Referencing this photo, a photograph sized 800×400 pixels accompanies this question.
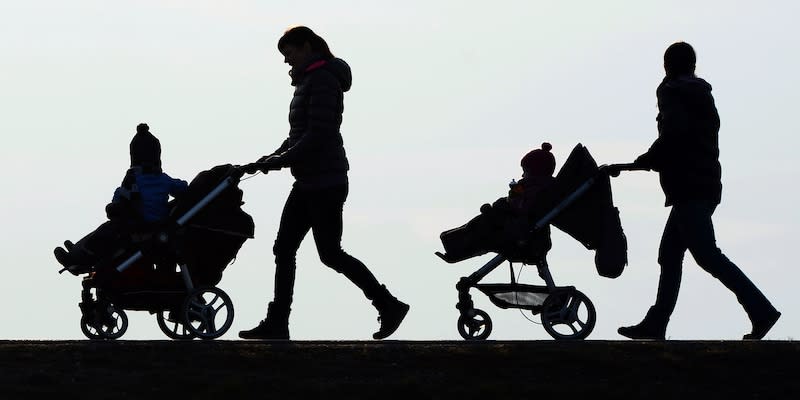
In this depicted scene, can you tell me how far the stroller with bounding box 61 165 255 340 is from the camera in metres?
12.8

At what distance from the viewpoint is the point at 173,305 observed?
42.3 ft

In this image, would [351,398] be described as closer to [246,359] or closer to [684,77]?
[246,359]

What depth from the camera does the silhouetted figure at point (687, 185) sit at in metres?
12.4

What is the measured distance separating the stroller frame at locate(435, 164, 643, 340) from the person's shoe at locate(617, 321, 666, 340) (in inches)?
14.7

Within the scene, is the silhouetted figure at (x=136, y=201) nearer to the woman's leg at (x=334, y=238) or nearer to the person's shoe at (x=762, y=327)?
the woman's leg at (x=334, y=238)

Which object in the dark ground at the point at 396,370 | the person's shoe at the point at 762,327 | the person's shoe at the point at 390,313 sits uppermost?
the person's shoe at the point at 390,313

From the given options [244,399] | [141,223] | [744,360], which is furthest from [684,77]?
[244,399]

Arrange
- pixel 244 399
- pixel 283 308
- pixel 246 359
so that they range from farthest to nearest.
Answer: pixel 283 308, pixel 246 359, pixel 244 399

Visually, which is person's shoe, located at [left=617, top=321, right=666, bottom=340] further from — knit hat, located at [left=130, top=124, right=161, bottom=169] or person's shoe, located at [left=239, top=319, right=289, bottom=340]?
knit hat, located at [left=130, top=124, right=161, bottom=169]

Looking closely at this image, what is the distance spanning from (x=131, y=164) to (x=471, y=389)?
4.52 meters

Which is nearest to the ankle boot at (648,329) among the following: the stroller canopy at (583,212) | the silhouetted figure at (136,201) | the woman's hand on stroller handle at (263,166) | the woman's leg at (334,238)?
the stroller canopy at (583,212)

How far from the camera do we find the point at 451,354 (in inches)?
395

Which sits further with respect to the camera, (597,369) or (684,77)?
(684,77)

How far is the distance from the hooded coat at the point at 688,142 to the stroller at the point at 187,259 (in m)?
3.07
